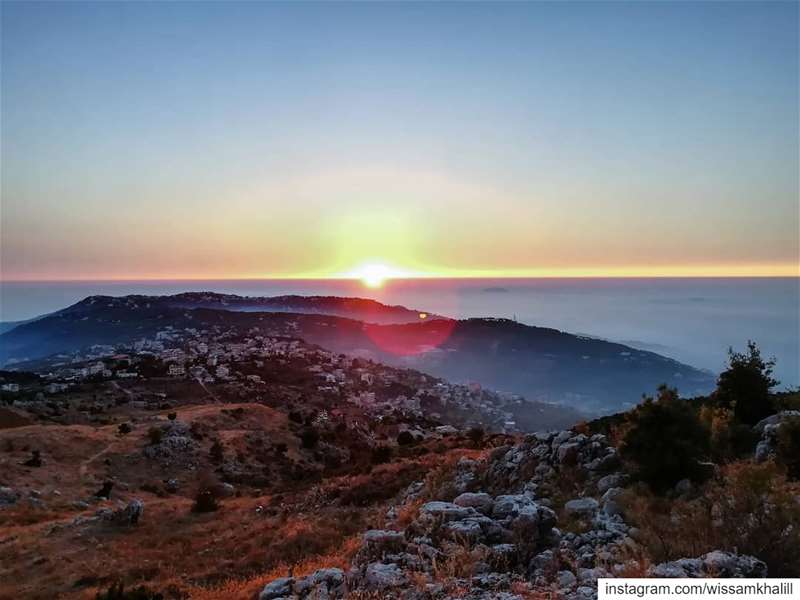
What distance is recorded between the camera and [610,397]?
483ft

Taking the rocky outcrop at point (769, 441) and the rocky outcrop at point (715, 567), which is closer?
the rocky outcrop at point (715, 567)

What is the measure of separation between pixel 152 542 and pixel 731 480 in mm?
18935

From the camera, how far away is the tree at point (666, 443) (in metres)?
12.0

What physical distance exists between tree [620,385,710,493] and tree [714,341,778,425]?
519cm

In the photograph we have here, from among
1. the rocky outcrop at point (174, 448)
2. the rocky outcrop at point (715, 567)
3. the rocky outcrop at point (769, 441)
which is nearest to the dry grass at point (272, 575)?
the rocky outcrop at point (715, 567)

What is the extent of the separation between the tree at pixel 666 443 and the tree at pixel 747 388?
17.0 feet

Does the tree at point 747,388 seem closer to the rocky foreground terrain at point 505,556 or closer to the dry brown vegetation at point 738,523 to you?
the rocky foreground terrain at point 505,556

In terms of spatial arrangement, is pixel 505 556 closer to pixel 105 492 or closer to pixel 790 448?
pixel 790 448

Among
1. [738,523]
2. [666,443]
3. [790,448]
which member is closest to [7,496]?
[666,443]

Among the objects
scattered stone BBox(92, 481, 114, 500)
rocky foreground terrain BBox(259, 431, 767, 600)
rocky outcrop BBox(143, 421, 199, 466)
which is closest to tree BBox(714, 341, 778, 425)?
rocky foreground terrain BBox(259, 431, 767, 600)

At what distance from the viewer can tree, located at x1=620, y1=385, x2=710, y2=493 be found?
1195 centimetres

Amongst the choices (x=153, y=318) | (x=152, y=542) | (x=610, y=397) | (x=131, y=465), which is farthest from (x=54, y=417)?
(x=153, y=318)

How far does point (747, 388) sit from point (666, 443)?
7857 millimetres

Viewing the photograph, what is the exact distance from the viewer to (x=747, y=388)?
17438 mm
